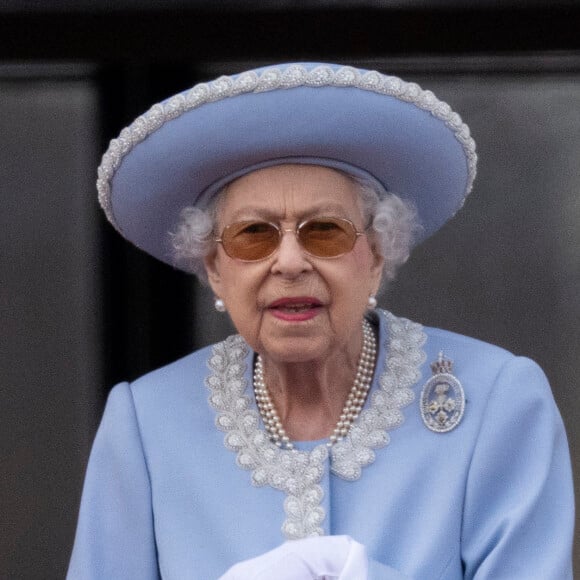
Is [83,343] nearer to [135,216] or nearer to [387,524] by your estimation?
[135,216]

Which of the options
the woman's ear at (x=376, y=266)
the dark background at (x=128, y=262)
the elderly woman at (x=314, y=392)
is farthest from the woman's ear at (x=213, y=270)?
the dark background at (x=128, y=262)

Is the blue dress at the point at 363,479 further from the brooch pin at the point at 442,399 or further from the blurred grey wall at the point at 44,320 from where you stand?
the blurred grey wall at the point at 44,320

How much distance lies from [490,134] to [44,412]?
1569 mm

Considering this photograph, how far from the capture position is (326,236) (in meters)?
4.05

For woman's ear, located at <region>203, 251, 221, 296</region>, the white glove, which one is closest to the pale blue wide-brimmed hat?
woman's ear, located at <region>203, 251, 221, 296</region>

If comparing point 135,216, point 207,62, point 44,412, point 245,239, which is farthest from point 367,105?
point 44,412

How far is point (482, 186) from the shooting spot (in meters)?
5.74

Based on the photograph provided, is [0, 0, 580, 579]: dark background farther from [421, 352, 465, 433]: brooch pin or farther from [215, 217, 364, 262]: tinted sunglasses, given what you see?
[215, 217, 364, 262]: tinted sunglasses

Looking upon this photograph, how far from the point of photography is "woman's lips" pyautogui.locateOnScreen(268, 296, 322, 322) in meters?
4.04

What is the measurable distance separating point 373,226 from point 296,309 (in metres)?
0.28

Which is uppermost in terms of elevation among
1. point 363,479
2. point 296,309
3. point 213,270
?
point 213,270

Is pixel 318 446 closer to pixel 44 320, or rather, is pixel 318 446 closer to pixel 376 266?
pixel 376 266

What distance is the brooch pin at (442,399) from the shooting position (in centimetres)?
415

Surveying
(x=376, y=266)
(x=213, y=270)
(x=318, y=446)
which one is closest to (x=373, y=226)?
(x=376, y=266)
